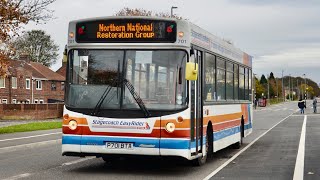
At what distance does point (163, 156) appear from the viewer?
10750 millimetres

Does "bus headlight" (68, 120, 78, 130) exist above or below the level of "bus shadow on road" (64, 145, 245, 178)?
above

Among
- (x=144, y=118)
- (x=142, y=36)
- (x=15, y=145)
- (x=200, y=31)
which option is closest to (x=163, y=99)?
(x=144, y=118)

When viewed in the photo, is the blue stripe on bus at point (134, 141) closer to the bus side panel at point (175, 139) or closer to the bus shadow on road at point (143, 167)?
the bus side panel at point (175, 139)

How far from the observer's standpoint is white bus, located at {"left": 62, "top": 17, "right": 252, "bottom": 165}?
10703 mm

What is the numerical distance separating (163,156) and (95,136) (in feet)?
4.37

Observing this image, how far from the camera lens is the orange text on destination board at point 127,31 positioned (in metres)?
11.0

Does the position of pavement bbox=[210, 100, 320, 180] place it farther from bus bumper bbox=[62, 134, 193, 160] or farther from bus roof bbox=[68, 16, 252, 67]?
bus roof bbox=[68, 16, 252, 67]

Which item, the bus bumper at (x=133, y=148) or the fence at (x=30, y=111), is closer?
the bus bumper at (x=133, y=148)

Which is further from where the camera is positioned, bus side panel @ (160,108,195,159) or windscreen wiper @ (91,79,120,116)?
windscreen wiper @ (91,79,120,116)

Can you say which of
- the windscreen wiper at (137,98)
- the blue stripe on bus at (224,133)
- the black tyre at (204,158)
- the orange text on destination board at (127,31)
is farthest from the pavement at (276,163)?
the orange text on destination board at (127,31)

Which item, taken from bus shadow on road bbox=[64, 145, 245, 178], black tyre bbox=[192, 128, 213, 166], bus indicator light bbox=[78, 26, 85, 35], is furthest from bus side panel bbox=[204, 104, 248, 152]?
bus indicator light bbox=[78, 26, 85, 35]

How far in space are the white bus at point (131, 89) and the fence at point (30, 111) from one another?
47.3 metres

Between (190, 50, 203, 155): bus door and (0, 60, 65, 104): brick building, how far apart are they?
5740 cm

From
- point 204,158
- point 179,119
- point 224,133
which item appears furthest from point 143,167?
point 224,133
